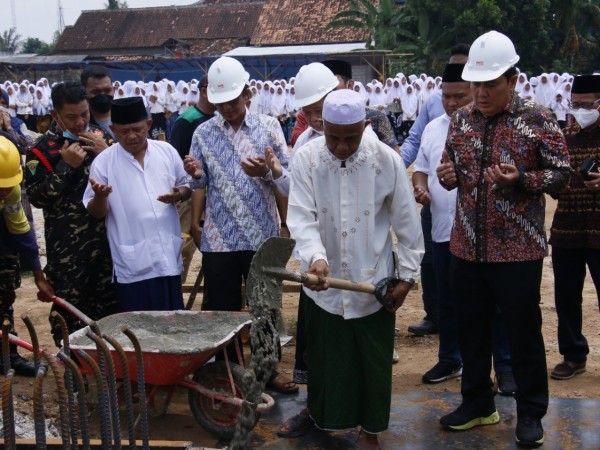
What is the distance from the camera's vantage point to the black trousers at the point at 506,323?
3969mm

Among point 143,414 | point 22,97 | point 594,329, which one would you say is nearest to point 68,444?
point 143,414

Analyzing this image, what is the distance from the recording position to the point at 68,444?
278 cm

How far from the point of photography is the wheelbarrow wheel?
4430 millimetres

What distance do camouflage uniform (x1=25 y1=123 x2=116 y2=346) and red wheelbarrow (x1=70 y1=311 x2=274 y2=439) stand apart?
1.82 ft

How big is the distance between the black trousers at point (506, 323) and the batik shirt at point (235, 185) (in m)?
1.27

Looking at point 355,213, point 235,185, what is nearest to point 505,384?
point 355,213

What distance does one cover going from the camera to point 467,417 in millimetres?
4371

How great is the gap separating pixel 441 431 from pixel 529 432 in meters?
0.51

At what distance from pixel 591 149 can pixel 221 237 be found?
239cm

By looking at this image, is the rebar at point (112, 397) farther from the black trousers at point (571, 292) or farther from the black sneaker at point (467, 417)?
the black trousers at point (571, 292)

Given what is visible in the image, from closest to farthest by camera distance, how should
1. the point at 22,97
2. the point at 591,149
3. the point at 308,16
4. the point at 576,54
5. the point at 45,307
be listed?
1. the point at 591,149
2. the point at 45,307
3. the point at 22,97
4. the point at 576,54
5. the point at 308,16

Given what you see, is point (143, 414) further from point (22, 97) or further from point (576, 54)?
point (576, 54)

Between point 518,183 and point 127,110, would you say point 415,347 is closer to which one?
point 518,183

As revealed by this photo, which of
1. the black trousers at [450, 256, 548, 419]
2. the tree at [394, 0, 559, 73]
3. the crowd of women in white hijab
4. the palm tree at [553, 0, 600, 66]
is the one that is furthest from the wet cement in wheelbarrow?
the palm tree at [553, 0, 600, 66]
